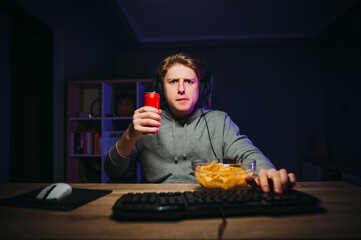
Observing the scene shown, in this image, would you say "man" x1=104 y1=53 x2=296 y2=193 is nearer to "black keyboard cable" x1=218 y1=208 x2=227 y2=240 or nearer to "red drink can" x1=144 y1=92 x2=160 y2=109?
"red drink can" x1=144 y1=92 x2=160 y2=109

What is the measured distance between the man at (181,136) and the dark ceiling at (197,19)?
1933 mm

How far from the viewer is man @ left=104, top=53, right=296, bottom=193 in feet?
3.91

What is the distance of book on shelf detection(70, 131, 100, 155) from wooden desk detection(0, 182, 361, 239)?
2238mm

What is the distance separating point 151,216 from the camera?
52 cm

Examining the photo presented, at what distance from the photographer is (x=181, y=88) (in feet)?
4.07

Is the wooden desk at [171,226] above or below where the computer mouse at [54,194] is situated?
below

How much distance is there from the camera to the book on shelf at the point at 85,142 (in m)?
2.73

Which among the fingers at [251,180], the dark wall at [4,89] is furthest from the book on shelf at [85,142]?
the fingers at [251,180]

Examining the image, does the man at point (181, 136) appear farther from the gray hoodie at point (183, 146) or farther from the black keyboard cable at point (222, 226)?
the black keyboard cable at point (222, 226)

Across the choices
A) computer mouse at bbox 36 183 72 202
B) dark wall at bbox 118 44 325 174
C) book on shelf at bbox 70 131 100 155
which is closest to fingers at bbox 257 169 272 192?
computer mouse at bbox 36 183 72 202

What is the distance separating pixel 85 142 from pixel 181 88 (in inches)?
79.7

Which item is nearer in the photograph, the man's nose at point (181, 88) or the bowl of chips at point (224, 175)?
the bowl of chips at point (224, 175)

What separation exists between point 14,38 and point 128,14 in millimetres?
1699

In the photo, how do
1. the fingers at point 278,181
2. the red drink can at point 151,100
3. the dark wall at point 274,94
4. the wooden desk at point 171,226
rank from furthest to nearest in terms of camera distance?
the dark wall at point 274,94, the red drink can at point 151,100, the fingers at point 278,181, the wooden desk at point 171,226
